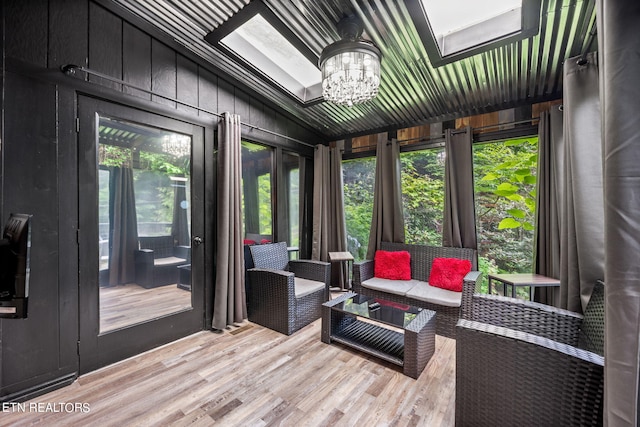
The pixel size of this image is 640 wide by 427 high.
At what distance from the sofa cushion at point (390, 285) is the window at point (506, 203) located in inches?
37.1

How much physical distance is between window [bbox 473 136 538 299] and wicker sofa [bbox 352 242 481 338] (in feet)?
2.15

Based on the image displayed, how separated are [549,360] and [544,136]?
7.75ft

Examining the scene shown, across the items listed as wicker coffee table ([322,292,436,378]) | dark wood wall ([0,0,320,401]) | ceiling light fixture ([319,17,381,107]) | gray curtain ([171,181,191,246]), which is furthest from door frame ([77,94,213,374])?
ceiling light fixture ([319,17,381,107])

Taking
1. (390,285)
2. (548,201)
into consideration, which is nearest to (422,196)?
(548,201)

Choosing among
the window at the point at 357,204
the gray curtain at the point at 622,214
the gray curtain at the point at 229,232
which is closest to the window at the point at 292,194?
the window at the point at 357,204

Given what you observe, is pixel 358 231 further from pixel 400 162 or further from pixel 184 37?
pixel 184 37

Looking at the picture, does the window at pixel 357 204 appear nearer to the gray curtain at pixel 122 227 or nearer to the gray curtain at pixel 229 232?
the gray curtain at pixel 229 232

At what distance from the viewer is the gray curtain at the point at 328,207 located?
4031 mm

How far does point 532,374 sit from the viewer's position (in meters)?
1.25

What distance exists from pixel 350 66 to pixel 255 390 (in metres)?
2.39

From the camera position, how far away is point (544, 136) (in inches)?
103

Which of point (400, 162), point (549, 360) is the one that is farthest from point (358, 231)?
point (549, 360)

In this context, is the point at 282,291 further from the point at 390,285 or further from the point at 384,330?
the point at 390,285

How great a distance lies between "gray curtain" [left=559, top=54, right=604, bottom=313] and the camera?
64.2 inches
